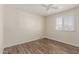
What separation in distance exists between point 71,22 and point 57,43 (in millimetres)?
494

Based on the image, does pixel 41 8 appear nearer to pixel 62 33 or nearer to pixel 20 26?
pixel 20 26

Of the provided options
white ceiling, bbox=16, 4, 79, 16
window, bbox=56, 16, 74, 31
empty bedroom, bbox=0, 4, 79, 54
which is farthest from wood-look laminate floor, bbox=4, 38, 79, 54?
white ceiling, bbox=16, 4, 79, 16

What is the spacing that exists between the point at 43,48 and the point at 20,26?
0.59 metres

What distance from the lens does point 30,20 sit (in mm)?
1634

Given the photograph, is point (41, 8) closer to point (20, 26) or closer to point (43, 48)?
point (20, 26)

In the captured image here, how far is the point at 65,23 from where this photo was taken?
1574mm

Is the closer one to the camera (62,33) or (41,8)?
(41,8)

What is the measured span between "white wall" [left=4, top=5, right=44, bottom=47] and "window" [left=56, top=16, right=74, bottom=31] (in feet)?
1.11

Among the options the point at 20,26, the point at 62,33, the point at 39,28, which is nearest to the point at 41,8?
the point at 39,28

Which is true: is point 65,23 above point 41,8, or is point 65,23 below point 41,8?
below

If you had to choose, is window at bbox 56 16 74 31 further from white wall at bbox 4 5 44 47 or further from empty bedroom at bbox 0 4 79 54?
white wall at bbox 4 5 44 47

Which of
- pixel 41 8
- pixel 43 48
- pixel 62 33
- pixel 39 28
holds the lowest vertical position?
pixel 43 48
